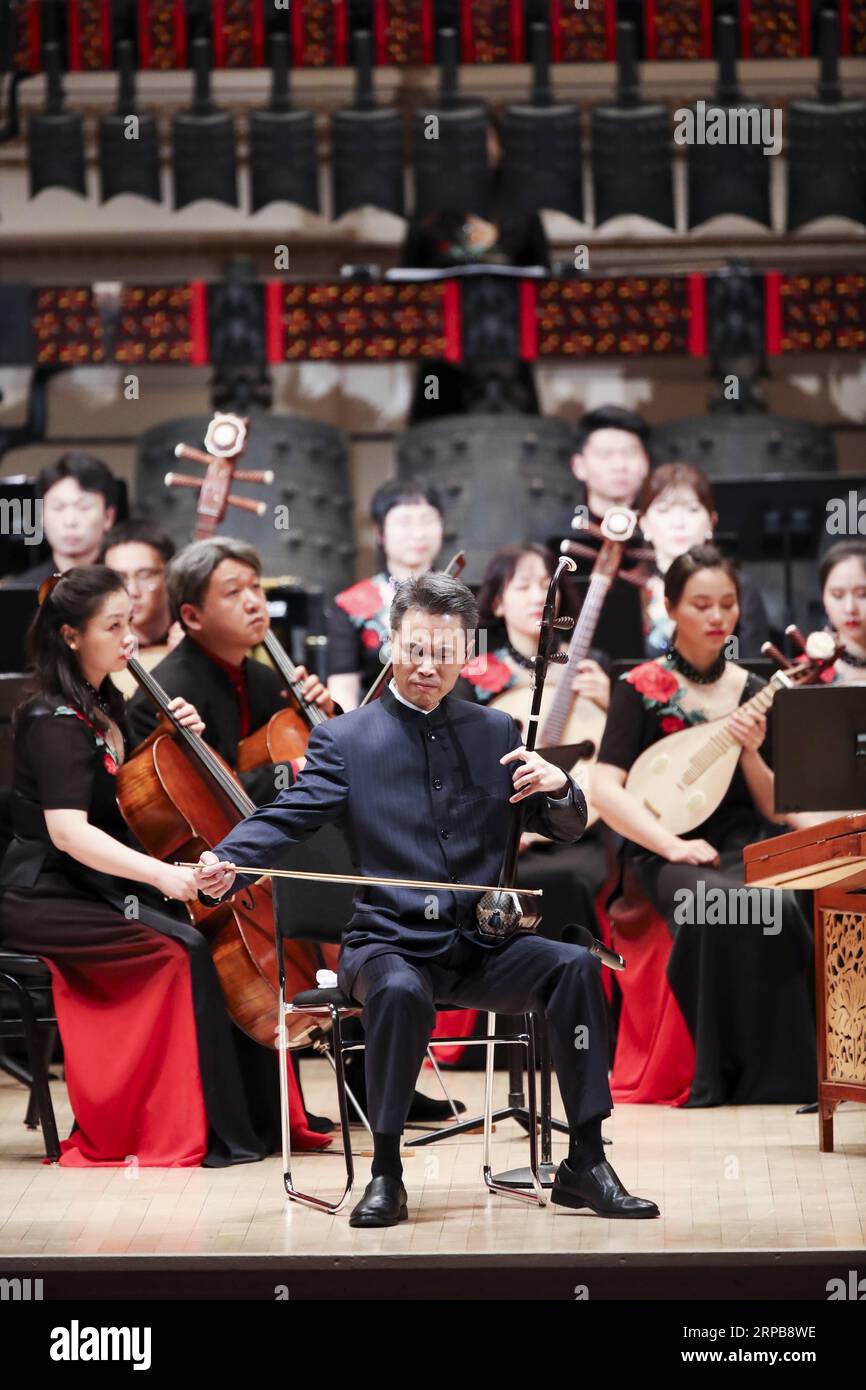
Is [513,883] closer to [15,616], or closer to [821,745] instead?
[821,745]

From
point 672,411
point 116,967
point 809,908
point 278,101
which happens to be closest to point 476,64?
point 278,101

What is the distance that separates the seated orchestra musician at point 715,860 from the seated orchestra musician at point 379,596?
89 cm

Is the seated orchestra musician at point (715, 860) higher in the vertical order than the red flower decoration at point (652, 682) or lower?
lower

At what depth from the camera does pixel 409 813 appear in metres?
3.74

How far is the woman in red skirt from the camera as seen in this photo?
4.14m

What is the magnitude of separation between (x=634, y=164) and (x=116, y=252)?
2165mm

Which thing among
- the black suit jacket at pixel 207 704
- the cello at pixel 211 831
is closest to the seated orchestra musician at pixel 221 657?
the black suit jacket at pixel 207 704

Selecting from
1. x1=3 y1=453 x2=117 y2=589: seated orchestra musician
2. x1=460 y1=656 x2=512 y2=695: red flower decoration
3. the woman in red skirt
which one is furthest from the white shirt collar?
x1=3 y1=453 x2=117 y2=589: seated orchestra musician

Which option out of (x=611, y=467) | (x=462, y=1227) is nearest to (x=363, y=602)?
(x=611, y=467)

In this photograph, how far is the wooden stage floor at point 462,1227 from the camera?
3215 millimetres

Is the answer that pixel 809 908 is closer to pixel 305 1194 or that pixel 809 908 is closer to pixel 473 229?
pixel 305 1194

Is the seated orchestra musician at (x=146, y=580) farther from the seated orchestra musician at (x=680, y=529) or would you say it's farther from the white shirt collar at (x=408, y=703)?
the white shirt collar at (x=408, y=703)

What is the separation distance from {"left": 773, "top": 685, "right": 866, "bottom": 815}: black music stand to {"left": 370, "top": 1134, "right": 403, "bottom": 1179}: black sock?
1.16 meters

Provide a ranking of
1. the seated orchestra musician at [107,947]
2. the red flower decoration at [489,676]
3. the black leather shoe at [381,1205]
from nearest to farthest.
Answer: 1. the black leather shoe at [381,1205]
2. the seated orchestra musician at [107,947]
3. the red flower decoration at [489,676]
